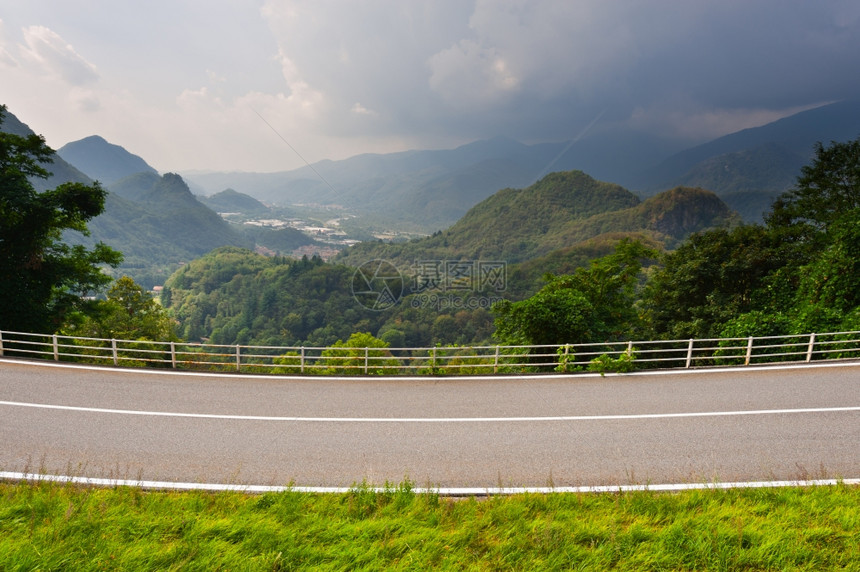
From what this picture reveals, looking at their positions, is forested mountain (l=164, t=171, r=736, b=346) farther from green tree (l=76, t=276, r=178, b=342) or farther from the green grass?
the green grass

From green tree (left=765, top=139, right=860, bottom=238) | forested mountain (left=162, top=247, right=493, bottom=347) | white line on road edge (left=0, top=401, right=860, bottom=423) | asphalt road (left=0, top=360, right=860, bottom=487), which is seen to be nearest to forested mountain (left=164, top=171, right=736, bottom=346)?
forested mountain (left=162, top=247, right=493, bottom=347)

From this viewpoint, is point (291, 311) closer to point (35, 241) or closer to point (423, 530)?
point (35, 241)

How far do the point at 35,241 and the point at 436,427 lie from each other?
58.6 feet

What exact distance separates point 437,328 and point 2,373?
81574 millimetres

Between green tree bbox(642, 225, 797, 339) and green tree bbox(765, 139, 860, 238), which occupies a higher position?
green tree bbox(765, 139, 860, 238)

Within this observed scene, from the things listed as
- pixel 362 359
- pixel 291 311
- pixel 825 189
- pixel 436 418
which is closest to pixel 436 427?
pixel 436 418

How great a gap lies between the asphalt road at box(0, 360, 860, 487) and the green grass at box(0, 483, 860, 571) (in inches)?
30.1

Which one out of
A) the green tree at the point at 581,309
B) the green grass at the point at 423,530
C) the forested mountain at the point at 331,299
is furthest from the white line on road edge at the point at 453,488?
the forested mountain at the point at 331,299

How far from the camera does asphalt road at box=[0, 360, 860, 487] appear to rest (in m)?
5.63

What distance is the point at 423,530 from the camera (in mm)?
3996

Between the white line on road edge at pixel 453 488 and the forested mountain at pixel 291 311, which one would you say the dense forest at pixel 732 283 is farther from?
the forested mountain at pixel 291 311

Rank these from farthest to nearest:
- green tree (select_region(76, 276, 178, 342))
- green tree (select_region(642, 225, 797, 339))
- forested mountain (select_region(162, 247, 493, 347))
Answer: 1. forested mountain (select_region(162, 247, 493, 347))
2. green tree (select_region(76, 276, 178, 342))
3. green tree (select_region(642, 225, 797, 339))

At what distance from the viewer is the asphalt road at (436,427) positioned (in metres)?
5.63

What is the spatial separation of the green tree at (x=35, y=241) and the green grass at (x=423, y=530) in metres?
14.0
